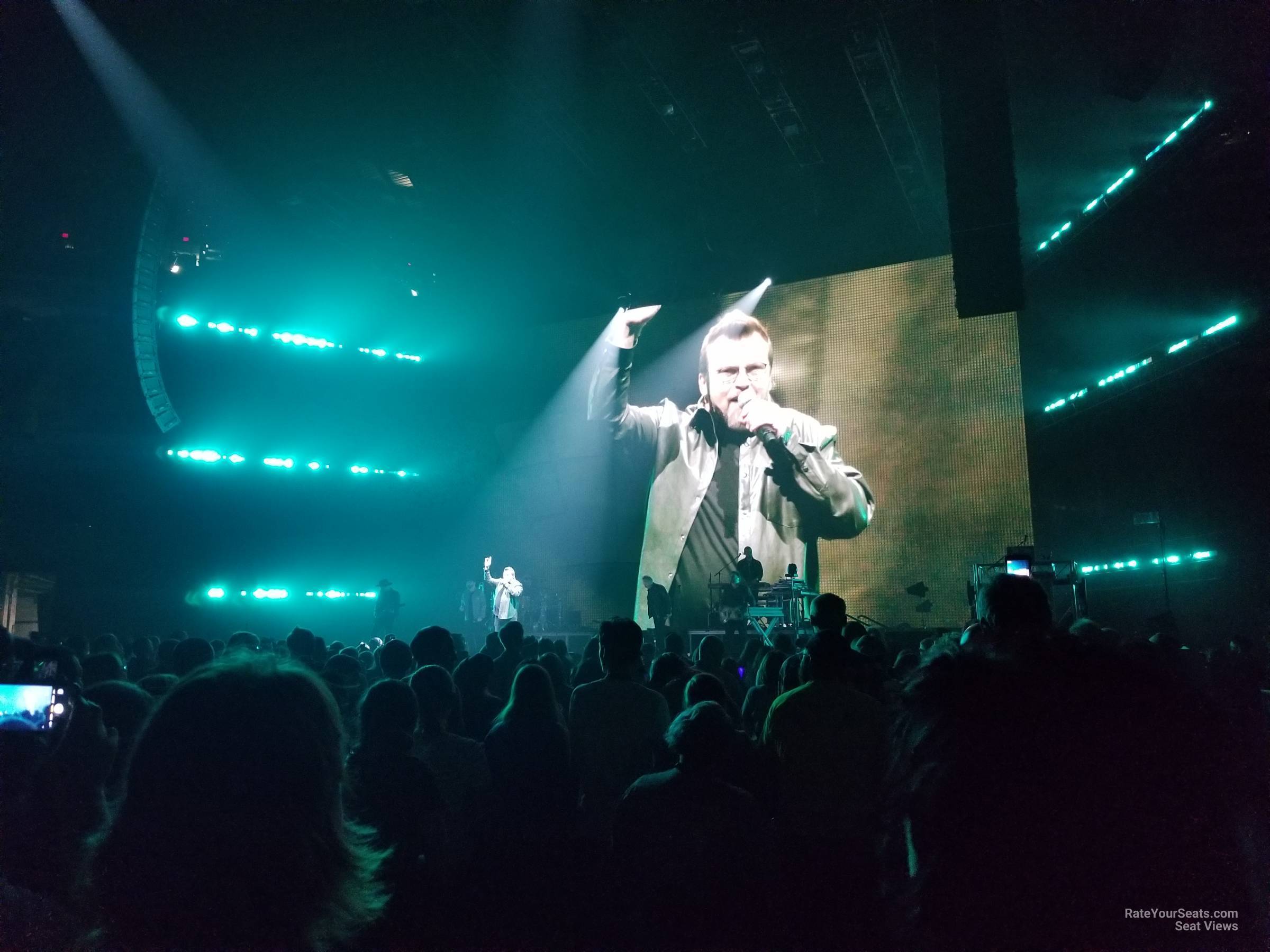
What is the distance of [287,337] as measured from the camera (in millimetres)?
12383

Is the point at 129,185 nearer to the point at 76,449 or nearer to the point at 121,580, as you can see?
the point at 76,449

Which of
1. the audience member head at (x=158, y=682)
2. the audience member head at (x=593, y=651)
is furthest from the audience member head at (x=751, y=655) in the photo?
the audience member head at (x=158, y=682)

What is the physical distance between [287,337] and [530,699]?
11.1m

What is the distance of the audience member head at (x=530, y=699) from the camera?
2.92 meters

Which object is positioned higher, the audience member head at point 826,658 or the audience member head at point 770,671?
the audience member head at point 826,658

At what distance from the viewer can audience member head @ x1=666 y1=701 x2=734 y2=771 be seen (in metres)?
2.03

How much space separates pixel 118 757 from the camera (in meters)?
2.71

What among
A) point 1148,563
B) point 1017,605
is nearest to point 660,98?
point 1148,563

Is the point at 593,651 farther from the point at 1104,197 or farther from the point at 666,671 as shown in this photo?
the point at 1104,197

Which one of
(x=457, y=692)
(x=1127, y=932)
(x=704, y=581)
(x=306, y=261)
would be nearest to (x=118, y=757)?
(x=457, y=692)

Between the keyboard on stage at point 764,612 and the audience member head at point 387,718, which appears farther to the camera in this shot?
the keyboard on stage at point 764,612

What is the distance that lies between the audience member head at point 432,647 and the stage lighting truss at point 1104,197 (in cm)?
836

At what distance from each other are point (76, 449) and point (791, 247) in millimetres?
10316

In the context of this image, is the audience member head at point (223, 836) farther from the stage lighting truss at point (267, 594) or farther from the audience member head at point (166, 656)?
the stage lighting truss at point (267, 594)
